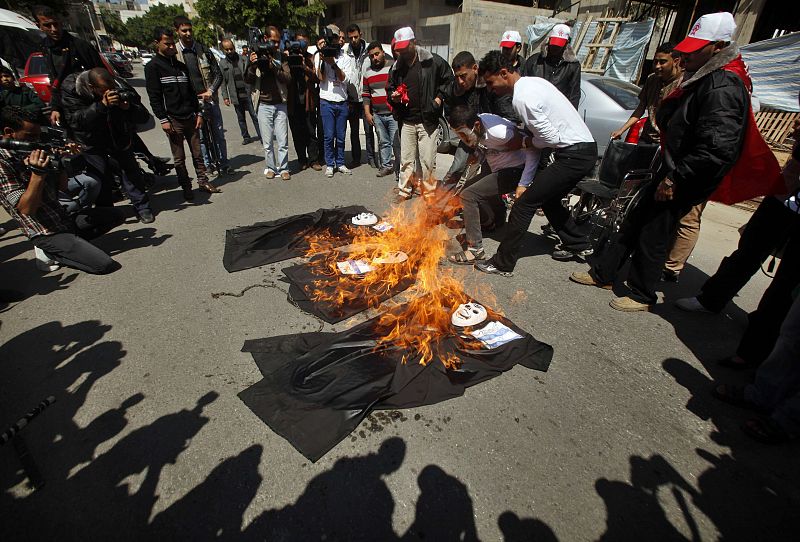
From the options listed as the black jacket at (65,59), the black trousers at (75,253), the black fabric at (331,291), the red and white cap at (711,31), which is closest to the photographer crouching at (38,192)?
the black trousers at (75,253)

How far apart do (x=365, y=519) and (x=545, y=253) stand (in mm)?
3991

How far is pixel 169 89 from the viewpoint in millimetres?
5641

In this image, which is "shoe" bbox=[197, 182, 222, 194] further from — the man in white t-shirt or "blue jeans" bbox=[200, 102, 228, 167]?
the man in white t-shirt

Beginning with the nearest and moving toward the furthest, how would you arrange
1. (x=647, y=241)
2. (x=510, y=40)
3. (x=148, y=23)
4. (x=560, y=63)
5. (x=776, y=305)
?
(x=776, y=305)
(x=647, y=241)
(x=560, y=63)
(x=510, y=40)
(x=148, y=23)

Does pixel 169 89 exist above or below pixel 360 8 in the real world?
below

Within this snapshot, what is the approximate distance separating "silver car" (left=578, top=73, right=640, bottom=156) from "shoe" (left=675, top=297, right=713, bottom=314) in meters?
3.95

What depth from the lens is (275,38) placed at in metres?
6.83

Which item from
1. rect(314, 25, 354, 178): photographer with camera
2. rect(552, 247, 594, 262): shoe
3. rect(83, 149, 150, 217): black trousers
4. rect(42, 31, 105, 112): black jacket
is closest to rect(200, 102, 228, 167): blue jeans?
rect(42, 31, 105, 112): black jacket

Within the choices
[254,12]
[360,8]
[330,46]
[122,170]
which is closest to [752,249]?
[330,46]

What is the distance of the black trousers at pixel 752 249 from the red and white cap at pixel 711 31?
4.75 feet

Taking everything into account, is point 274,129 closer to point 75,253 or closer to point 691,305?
point 75,253

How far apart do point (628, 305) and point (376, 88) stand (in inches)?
214

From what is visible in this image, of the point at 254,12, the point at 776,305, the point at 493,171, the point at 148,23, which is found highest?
the point at 148,23

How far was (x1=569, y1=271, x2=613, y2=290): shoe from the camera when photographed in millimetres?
4172
